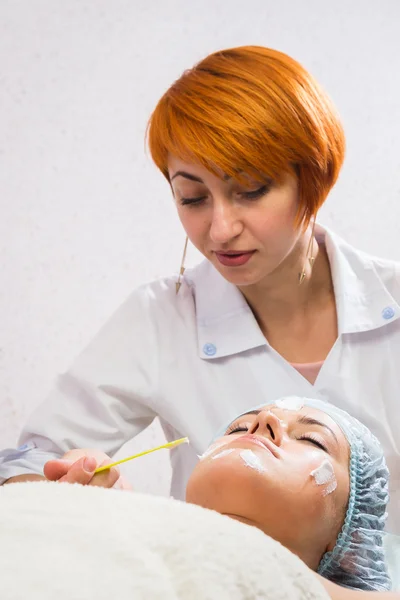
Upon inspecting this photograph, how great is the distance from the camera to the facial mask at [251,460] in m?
1.17

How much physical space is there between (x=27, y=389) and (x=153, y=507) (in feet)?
5.67

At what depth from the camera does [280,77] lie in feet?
4.81

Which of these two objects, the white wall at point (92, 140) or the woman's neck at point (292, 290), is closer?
the woman's neck at point (292, 290)

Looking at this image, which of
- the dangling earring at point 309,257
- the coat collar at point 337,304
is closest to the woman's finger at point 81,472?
the coat collar at point 337,304

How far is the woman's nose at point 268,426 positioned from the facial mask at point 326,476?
0.26 ft

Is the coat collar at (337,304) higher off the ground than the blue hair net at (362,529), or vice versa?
the coat collar at (337,304)

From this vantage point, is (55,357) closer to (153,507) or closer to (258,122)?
(258,122)

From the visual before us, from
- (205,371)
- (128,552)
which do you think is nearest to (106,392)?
(205,371)

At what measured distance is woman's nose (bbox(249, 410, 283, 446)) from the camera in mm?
1276

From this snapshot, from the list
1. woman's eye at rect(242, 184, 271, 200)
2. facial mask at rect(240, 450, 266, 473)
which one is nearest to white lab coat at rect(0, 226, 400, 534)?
woman's eye at rect(242, 184, 271, 200)

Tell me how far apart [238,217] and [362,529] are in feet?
1.84

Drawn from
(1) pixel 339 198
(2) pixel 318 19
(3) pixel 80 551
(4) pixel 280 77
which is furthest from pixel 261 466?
(2) pixel 318 19

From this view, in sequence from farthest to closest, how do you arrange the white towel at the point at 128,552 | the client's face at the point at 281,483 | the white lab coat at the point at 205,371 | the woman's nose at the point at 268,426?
the white lab coat at the point at 205,371, the woman's nose at the point at 268,426, the client's face at the point at 281,483, the white towel at the point at 128,552

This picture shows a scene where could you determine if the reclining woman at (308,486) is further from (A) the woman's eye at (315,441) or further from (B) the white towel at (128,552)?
(B) the white towel at (128,552)
